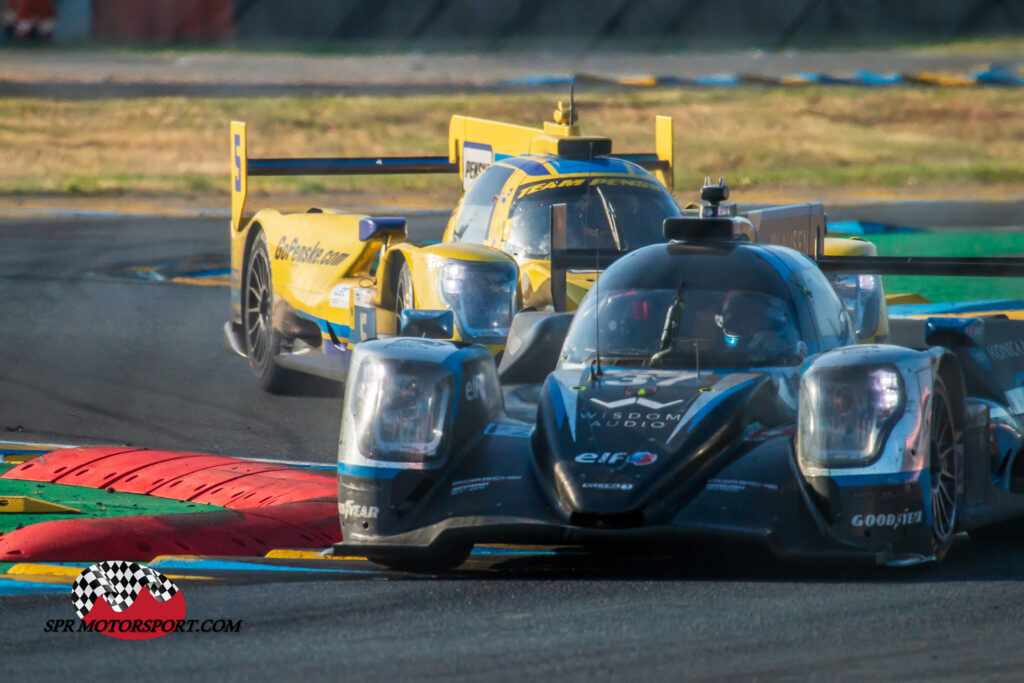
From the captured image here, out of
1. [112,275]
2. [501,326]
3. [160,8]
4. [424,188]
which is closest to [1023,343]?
[501,326]

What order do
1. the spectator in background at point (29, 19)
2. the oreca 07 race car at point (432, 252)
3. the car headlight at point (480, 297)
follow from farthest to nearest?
1. the spectator in background at point (29, 19)
2. the oreca 07 race car at point (432, 252)
3. the car headlight at point (480, 297)

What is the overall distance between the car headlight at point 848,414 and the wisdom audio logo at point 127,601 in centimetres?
236

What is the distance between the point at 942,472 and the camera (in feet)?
21.6

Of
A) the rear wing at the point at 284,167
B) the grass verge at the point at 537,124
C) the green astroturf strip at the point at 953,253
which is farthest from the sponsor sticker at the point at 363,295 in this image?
the grass verge at the point at 537,124

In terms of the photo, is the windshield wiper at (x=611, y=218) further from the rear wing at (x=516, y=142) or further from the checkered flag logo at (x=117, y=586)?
the checkered flag logo at (x=117, y=586)

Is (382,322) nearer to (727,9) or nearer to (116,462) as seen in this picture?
(116,462)

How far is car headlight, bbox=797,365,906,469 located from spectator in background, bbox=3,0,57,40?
3770 cm

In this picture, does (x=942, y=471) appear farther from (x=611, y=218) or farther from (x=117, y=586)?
(x=611, y=218)

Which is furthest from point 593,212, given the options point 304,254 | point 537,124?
point 537,124

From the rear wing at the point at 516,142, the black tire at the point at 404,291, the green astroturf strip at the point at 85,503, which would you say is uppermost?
the rear wing at the point at 516,142

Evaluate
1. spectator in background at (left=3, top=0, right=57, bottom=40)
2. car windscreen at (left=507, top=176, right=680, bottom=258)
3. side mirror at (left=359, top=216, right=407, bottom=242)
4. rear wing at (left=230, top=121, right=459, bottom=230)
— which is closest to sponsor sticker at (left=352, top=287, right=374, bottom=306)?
side mirror at (left=359, top=216, right=407, bottom=242)

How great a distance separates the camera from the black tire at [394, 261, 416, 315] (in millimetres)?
10414

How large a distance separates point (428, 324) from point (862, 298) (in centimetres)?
330

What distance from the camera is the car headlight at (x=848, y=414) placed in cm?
620
